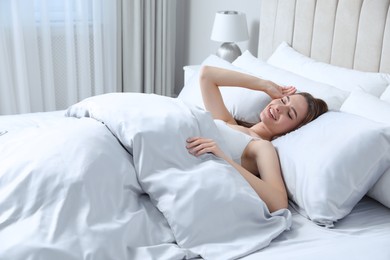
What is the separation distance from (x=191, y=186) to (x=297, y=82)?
918 millimetres

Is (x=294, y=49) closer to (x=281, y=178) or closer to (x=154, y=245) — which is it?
(x=281, y=178)

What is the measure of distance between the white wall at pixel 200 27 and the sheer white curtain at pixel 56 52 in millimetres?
620

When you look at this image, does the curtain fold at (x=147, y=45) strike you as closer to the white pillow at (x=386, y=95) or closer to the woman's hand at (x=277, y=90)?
the woman's hand at (x=277, y=90)

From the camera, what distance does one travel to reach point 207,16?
3686 millimetres

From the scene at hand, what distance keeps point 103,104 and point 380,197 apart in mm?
961

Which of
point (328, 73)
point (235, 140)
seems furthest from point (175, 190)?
point (328, 73)

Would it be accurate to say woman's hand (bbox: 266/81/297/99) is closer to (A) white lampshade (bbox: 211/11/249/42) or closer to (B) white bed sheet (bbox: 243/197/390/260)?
A: (B) white bed sheet (bbox: 243/197/390/260)

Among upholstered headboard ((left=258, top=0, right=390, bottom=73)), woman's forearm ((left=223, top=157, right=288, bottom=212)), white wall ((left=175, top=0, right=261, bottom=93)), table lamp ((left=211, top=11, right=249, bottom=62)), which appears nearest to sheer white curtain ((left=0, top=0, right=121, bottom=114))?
white wall ((left=175, top=0, right=261, bottom=93))

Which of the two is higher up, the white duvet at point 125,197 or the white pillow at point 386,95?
the white pillow at point 386,95

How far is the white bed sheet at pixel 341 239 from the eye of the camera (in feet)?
4.21

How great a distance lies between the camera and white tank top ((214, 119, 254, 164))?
1727 millimetres

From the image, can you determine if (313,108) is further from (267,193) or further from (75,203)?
(75,203)

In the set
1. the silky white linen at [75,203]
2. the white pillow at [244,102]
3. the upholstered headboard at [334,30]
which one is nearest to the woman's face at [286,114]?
the white pillow at [244,102]

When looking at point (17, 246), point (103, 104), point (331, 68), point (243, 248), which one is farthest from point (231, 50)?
point (17, 246)
